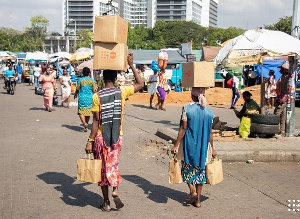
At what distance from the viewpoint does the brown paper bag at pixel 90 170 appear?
4.98 m

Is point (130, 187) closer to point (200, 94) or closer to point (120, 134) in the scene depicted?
point (120, 134)

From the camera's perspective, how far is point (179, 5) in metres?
188

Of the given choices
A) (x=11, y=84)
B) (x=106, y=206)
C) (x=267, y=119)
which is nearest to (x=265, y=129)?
(x=267, y=119)

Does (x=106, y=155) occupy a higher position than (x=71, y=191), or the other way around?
(x=106, y=155)

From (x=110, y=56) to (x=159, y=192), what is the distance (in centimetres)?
230

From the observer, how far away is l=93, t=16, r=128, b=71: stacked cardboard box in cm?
503

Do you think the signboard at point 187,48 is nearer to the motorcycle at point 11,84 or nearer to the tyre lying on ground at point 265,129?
the tyre lying on ground at point 265,129

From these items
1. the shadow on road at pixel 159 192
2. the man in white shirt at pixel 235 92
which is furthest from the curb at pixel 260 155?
the man in white shirt at pixel 235 92

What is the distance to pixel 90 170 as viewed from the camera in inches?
197

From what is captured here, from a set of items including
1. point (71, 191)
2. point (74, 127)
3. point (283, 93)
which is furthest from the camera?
point (74, 127)

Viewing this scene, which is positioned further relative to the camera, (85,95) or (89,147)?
(85,95)

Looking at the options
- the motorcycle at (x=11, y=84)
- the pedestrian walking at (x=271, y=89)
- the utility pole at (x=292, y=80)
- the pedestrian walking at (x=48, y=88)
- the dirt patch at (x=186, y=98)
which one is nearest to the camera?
the utility pole at (x=292, y=80)

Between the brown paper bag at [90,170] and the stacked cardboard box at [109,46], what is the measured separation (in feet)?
3.82

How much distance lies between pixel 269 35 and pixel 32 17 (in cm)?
13148
